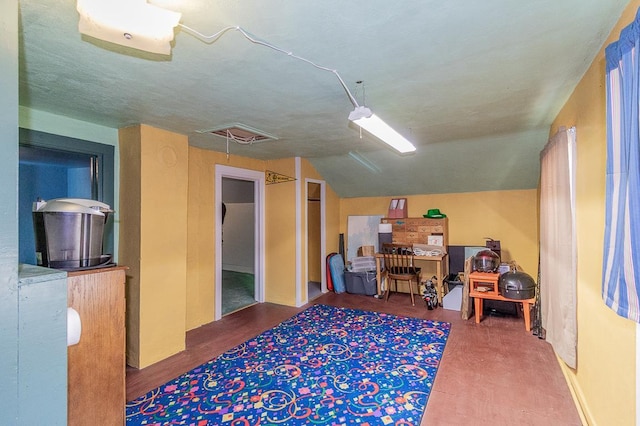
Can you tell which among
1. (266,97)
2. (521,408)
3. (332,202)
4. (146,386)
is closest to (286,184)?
(332,202)

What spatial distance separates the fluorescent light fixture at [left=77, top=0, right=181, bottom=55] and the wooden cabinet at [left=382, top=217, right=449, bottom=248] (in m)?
4.76

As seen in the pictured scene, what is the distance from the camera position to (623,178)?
52.6 inches

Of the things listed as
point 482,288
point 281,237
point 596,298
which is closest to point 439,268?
point 482,288

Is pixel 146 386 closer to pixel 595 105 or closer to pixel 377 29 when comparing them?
pixel 377 29

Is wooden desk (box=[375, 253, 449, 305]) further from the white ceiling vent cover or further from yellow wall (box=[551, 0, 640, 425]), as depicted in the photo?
the white ceiling vent cover

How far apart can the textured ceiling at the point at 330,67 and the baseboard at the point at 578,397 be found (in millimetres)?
2284

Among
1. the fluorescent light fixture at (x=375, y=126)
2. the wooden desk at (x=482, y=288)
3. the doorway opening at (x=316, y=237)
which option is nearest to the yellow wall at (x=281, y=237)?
the doorway opening at (x=316, y=237)

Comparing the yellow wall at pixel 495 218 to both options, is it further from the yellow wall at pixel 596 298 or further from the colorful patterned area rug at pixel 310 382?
the yellow wall at pixel 596 298

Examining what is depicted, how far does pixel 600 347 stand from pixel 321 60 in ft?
8.00

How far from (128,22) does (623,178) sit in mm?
2261

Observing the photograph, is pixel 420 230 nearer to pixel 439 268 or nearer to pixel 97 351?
pixel 439 268

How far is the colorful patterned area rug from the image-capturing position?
2182mm

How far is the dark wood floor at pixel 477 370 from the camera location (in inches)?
86.0

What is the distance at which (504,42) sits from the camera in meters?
1.64
